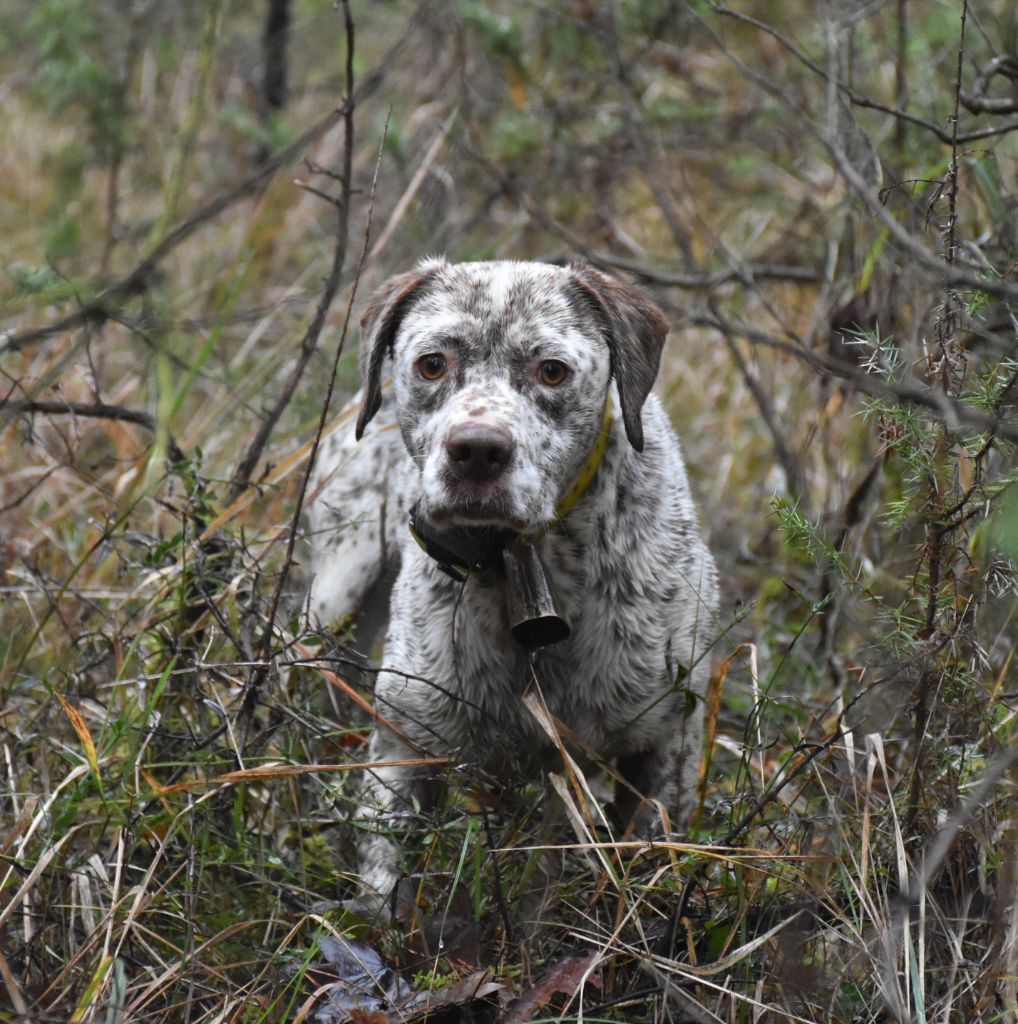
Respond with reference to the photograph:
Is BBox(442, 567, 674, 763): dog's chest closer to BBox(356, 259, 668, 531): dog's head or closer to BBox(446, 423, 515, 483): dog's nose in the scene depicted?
BBox(356, 259, 668, 531): dog's head

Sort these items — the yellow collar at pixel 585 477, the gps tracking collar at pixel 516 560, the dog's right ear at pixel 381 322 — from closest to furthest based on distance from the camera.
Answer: the gps tracking collar at pixel 516 560 < the yellow collar at pixel 585 477 < the dog's right ear at pixel 381 322

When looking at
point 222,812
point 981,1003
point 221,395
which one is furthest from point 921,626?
point 221,395

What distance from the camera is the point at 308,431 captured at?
4.68 m

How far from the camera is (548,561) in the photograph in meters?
3.40

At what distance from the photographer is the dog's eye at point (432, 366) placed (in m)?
3.32

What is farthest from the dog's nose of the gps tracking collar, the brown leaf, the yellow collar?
the brown leaf

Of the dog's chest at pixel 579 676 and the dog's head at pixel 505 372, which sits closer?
the dog's head at pixel 505 372

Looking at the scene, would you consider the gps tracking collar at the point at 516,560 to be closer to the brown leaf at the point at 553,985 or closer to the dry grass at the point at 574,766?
the dry grass at the point at 574,766

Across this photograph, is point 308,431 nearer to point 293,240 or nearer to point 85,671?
point 85,671

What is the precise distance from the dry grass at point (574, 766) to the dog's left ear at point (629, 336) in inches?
10.9

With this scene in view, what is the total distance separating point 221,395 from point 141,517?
45.8 inches

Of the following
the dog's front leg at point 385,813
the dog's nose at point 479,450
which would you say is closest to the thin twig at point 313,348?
the dog's nose at point 479,450

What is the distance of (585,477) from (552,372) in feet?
0.94

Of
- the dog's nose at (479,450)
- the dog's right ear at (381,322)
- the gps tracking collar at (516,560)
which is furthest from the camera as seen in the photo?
the dog's right ear at (381,322)
